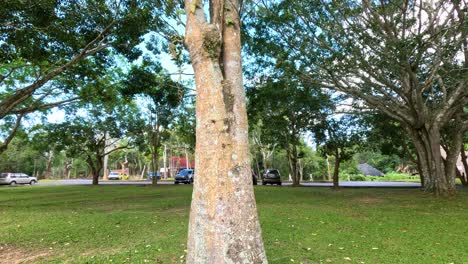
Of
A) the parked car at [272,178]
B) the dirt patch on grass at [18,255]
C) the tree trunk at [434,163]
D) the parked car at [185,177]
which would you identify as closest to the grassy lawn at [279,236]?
the dirt patch on grass at [18,255]

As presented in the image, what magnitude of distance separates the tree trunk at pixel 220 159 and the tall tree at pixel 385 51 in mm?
7916

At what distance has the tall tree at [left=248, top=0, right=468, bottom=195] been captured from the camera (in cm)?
1157

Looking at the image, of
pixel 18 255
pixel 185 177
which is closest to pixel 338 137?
pixel 185 177

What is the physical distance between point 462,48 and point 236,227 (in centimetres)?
1335

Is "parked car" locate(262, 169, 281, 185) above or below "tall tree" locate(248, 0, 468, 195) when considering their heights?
below

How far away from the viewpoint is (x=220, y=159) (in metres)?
3.95

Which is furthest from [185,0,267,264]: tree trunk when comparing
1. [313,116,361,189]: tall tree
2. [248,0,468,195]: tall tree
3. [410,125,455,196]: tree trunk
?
[313,116,361,189]: tall tree

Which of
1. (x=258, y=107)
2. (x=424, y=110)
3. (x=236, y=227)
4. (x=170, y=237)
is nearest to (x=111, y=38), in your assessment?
(x=258, y=107)

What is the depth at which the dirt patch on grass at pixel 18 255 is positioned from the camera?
573 cm

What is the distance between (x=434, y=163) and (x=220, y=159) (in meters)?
13.5

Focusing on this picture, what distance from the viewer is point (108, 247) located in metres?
6.48

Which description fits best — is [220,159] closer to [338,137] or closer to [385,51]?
[385,51]

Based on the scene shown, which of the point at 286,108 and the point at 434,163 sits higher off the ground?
the point at 286,108

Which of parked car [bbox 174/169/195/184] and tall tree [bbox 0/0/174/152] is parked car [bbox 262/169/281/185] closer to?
parked car [bbox 174/169/195/184]
